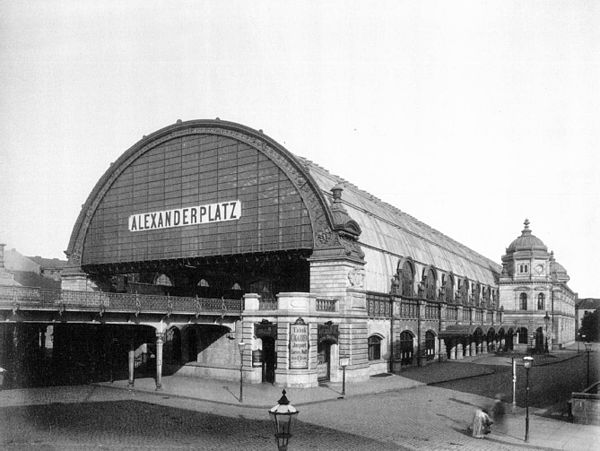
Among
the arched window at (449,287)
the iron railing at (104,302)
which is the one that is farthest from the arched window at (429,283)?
the iron railing at (104,302)

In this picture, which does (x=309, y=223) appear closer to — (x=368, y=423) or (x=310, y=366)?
(x=310, y=366)

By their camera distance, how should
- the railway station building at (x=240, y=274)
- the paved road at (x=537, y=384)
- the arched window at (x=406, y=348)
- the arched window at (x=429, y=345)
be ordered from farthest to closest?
the arched window at (x=429, y=345) → the arched window at (x=406, y=348) → the railway station building at (x=240, y=274) → the paved road at (x=537, y=384)

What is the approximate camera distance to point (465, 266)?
81.8 metres

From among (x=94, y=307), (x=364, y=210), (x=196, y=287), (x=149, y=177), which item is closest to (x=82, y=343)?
(x=196, y=287)

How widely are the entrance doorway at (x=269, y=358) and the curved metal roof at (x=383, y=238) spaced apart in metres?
10.7

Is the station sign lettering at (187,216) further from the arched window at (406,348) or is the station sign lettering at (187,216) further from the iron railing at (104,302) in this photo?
the arched window at (406,348)

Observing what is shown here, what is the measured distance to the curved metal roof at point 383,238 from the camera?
4925 centimetres

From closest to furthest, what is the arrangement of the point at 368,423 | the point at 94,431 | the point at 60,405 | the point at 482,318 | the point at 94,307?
the point at 94,431 → the point at 368,423 → the point at 60,405 → the point at 94,307 → the point at 482,318

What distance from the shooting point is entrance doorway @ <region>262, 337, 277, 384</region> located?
130 ft

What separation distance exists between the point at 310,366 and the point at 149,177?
24.1 meters

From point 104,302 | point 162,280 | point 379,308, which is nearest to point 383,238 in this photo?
point 379,308

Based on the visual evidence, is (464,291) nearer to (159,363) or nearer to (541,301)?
(541,301)

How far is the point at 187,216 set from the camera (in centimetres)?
4856

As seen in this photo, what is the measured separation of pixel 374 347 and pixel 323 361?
7.40 metres
